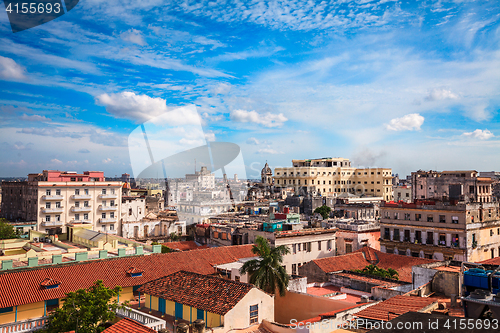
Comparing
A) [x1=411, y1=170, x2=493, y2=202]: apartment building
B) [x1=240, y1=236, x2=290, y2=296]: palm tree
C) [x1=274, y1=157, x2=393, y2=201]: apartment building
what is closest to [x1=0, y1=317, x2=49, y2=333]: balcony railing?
[x1=240, y1=236, x2=290, y2=296]: palm tree

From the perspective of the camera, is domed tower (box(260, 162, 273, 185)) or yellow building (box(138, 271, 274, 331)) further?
domed tower (box(260, 162, 273, 185))

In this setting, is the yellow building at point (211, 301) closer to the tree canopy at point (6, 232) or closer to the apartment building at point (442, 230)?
the apartment building at point (442, 230)

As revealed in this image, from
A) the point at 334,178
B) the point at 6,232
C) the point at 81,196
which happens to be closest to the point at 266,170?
the point at 334,178

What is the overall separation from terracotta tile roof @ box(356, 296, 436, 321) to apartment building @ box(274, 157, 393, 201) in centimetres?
9834

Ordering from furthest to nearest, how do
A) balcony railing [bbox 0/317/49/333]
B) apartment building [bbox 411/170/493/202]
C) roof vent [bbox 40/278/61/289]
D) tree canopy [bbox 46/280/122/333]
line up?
1. apartment building [bbox 411/170/493/202]
2. roof vent [bbox 40/278/61/289]
3. balcony railing [bbox 0/317/49/333]
4. tree canopy [bbox 46/280/122/333]

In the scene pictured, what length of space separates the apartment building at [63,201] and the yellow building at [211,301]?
36.7 meters

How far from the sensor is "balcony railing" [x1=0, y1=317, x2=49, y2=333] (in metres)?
15.9

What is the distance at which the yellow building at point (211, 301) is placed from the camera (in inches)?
618

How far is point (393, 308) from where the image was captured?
48.5ft

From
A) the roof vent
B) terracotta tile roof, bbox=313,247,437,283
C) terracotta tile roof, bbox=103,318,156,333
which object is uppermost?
the roof vent

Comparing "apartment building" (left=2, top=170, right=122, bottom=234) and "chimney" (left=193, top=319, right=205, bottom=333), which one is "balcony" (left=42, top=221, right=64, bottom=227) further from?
"chimney" (left=193, top=319, right=205, bottom=333)

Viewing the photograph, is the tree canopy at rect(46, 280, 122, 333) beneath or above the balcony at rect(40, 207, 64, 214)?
beneath

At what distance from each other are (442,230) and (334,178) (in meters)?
86.7

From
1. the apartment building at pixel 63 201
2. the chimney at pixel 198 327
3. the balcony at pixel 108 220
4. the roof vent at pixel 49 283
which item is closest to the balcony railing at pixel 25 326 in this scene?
the roof vent at pixel 49 283
